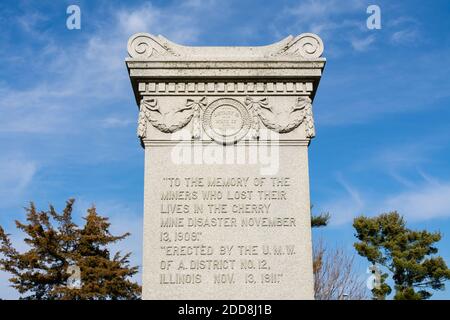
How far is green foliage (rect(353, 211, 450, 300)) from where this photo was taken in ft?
95.0

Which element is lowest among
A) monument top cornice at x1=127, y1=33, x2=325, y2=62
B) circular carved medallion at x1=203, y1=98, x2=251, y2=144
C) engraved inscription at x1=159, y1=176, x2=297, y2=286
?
engraved inscription at x1=159, y1=176, x2=297, y2=286

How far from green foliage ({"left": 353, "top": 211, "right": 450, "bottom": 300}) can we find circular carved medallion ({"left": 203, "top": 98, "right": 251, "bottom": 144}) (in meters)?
21.3

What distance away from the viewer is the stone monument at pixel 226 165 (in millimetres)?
8273

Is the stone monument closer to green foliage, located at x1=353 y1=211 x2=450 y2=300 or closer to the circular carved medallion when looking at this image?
the circular carved medallion

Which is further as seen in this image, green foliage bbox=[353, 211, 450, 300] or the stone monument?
green foliage bbox=[353, 211, 450, 300]

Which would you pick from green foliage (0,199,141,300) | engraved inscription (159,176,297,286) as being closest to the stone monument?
engraved inscription (159,176,297,286)

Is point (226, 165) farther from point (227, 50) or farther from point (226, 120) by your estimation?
point (227, 50)

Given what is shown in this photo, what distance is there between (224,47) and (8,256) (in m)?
22.0

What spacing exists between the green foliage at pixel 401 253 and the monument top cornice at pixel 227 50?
21.2 m

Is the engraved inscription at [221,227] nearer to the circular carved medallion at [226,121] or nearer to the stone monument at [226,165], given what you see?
the stone monument at [226,165]

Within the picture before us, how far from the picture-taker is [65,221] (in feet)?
94.1

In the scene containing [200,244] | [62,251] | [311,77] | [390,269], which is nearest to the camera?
[200,244]
